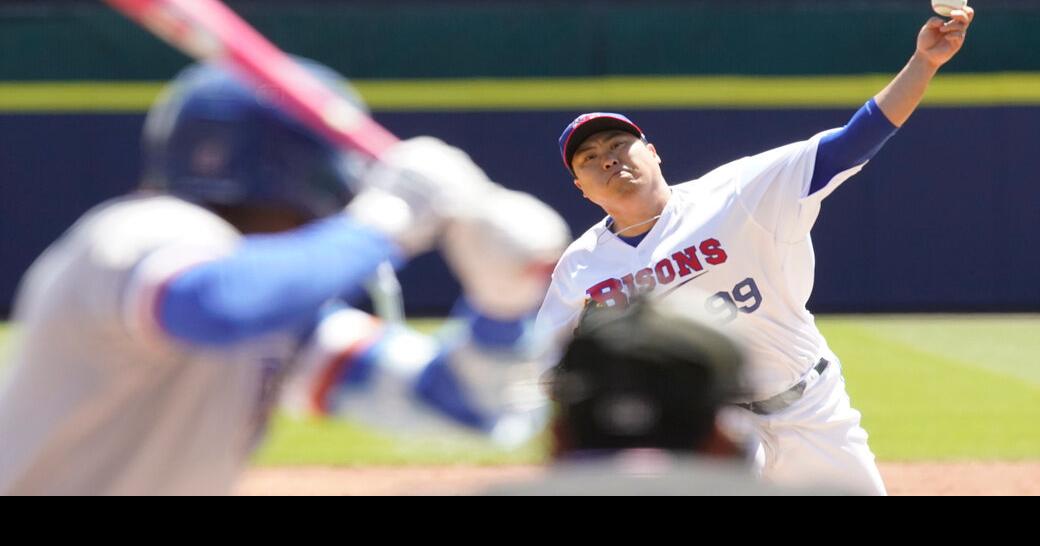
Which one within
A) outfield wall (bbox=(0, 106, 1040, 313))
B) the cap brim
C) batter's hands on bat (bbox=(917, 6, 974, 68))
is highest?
batter's hands on bat (bbox=(917, 6, 974, 68))

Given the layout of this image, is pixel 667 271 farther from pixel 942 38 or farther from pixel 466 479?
pixel 466 479

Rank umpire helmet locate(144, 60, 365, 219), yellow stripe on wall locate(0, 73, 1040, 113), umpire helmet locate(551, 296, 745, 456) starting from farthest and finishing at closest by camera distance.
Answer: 1. yellow stripe on wall locate(0, 73, 1040, 113)
2. umpire helmet locate(144, 60, 365, 219)
3. umpire helmet locate(551, 296, 745, 456)

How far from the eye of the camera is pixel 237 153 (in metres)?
2.29

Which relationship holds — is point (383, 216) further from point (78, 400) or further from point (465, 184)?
point (78, 400)

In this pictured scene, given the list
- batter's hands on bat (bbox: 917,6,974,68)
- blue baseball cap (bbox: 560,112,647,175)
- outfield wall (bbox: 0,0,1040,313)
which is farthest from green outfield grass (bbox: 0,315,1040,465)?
batter's hands on bat (bbox: 917,6,974,68)

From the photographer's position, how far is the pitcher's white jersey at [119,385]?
6.82ft

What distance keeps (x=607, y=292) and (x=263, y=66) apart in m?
2.51

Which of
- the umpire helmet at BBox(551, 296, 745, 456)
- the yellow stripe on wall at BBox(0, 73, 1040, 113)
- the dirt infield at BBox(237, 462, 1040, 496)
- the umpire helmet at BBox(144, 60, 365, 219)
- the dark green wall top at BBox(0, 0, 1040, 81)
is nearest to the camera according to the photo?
the umpire helmet at BBox(551, 296, 745, 456)

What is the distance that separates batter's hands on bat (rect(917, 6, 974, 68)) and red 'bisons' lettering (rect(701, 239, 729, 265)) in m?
0.87

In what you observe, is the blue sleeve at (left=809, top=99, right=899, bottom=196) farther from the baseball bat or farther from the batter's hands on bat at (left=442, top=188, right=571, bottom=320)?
the batter's hands on bat at (left=442, top=188, right=571, bottom=320)

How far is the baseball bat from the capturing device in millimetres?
2291

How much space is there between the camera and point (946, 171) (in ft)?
51.5

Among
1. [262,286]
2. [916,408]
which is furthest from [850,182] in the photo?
[262,286]

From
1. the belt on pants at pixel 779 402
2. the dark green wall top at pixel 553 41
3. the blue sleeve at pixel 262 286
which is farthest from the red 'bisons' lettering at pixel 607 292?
the dark green wall top at pixel 553 41
